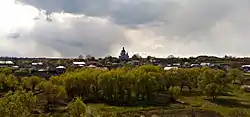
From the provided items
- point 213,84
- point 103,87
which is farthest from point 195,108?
point 103,87

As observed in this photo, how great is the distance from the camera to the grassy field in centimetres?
7275

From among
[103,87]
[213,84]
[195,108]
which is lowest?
[195,108]

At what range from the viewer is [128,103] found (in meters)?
87.4

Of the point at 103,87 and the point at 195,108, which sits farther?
the point at 103,87

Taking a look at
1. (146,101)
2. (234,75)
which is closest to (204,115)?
(146,101)

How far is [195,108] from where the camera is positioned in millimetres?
79438

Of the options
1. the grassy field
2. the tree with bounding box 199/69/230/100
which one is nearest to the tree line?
the tree with bounding box 199/69/230/100

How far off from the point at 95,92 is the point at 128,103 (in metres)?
9.73

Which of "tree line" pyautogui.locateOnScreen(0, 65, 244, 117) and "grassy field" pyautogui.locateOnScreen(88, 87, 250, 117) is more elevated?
"tree line" pyautogui.locateOnScreen(0, 65, 244, 117)

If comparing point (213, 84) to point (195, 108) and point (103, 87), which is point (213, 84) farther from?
point (103, 87)

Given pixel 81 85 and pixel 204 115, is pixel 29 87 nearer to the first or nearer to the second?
pixel 81 85

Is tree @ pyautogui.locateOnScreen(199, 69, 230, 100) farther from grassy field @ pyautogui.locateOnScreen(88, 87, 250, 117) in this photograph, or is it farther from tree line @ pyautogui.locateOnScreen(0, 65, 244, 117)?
grassy field @ pyautogui.locateOnScreen(88, 87, 250, 117)

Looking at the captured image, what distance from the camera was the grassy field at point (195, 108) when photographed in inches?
2864

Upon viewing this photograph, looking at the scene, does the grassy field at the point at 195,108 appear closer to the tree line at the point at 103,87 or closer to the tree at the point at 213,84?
the tree at the point at 213,84
